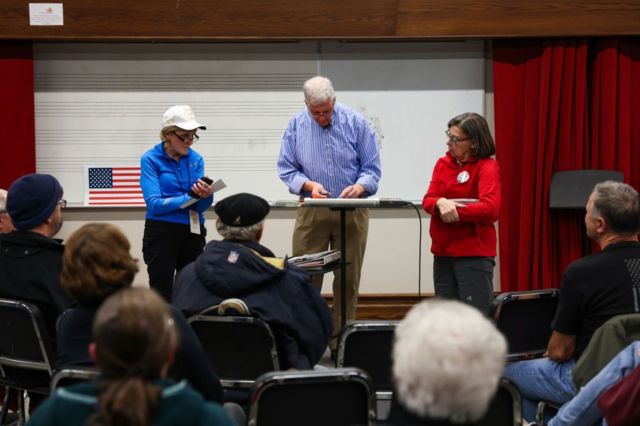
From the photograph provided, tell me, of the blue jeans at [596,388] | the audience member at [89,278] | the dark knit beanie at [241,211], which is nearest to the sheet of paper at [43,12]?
the dark knit beanie at [241,211]

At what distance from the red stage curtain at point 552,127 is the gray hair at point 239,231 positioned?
135 inches

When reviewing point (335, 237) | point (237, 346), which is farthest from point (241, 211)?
point (335, 237)

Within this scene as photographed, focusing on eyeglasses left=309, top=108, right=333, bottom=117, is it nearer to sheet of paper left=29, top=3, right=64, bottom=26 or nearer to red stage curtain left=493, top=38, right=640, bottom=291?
red stage curtain left=493, top=38, right=640, bottom=291

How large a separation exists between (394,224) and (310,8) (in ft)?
5.56

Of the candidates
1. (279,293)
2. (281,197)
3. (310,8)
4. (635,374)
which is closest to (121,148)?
(281,197)

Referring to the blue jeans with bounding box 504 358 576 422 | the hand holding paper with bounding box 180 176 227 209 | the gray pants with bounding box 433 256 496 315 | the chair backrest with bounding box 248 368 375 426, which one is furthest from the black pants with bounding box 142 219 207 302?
the chair backrest with bounding box 248 368 375 426

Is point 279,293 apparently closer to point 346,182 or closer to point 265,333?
point 265,333

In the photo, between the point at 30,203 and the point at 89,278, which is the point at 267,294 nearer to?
the point at 89,278

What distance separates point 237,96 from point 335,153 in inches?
62.9

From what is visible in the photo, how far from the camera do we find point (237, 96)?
6094 millimetres

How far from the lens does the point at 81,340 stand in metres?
2.34

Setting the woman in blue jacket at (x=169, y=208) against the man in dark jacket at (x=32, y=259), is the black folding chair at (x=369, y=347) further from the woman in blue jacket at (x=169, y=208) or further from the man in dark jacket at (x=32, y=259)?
the woman in blue jacket at (x=169, y=208)

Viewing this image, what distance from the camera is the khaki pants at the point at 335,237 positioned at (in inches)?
189

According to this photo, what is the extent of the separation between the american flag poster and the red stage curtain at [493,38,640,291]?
268 cm
